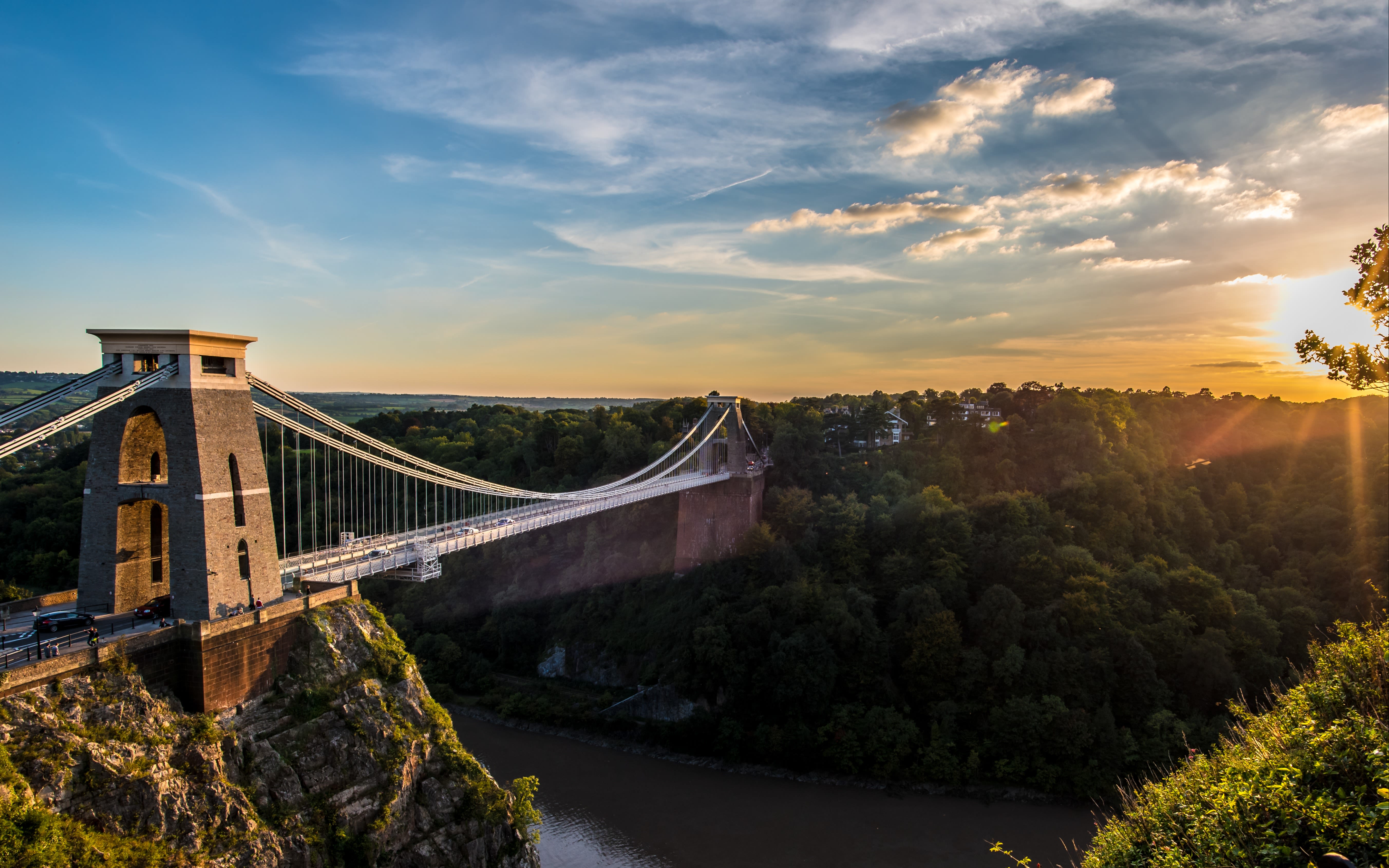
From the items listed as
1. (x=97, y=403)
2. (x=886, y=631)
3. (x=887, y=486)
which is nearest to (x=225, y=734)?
(x=97, y=403)

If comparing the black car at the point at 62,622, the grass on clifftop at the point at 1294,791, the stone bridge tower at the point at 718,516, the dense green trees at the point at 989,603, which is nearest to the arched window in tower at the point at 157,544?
the black car at the point at 62,622

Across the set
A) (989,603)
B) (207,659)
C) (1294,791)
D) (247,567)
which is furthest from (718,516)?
(1294,791)

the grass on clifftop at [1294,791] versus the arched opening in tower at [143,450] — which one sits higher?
the arched opening in tower at [143,450]

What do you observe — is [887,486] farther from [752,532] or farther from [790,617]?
[790,617]

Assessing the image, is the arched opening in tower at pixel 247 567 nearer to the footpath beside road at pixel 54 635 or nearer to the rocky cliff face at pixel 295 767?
the footpath beside road at pixel 54 635

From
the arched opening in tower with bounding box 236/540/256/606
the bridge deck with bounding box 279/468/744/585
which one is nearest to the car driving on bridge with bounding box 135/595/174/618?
the arched opening in tower with bounding box 236/540/256/606

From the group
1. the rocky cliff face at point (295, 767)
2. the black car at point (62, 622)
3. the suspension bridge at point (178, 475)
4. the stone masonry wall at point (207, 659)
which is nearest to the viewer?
the rocky cliff face at point (295, 767)

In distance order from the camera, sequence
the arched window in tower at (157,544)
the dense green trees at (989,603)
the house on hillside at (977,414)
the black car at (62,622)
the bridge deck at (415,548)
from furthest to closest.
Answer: the house on hillside at (977,414) → the dense green trees at (989,603) → the bridge deck at (415,548) → the arched window in tower at (157,544) → the black car at (62,622)
